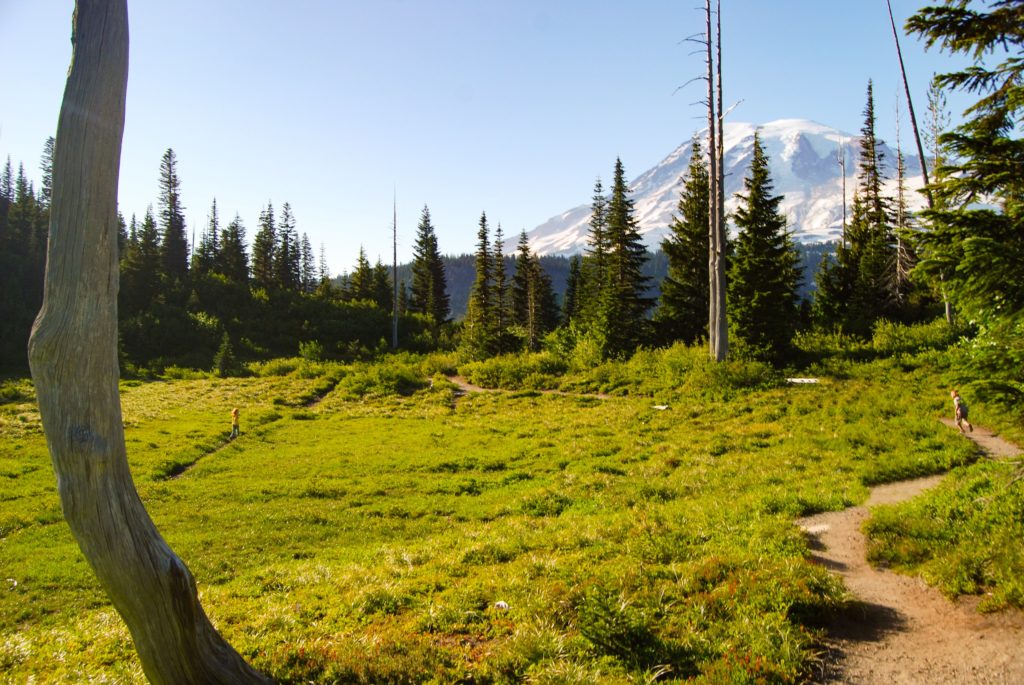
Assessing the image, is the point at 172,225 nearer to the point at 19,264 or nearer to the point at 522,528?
the point at 19,264

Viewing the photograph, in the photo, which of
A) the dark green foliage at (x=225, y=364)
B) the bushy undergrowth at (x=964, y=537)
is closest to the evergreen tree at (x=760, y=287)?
the bushy undergrowth at (x=964, y=537)

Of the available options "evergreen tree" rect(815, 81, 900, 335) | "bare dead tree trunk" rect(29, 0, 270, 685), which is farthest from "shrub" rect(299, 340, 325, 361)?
"bare dead tree trunk" rect(29, 0, 270, 685)

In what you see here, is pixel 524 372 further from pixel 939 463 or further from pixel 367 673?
pixel 367 673

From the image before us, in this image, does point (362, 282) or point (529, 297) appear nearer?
point (529, 297)

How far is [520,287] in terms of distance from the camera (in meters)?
69.4

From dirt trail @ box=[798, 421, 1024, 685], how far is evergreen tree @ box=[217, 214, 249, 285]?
91239 millimetres

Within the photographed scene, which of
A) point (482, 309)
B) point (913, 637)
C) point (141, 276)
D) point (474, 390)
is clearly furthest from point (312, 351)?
point (913, 637)

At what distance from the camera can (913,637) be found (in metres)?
6.45

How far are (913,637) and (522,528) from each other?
733 centimetres

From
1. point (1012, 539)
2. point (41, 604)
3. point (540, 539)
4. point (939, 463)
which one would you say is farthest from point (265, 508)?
point (939, 463)

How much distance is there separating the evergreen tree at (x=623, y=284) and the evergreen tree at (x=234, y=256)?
6237cm

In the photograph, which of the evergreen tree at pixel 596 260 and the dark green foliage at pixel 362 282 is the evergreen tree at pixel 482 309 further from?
the dark green foliage at pixel 362 282

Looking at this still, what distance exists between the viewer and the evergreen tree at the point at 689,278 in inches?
1529

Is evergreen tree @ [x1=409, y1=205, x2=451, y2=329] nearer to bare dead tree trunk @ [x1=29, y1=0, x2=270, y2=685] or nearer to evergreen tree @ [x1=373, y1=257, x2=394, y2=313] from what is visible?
evergreen tree @ [x1=373, y1=257, x2=394, y2=313]
